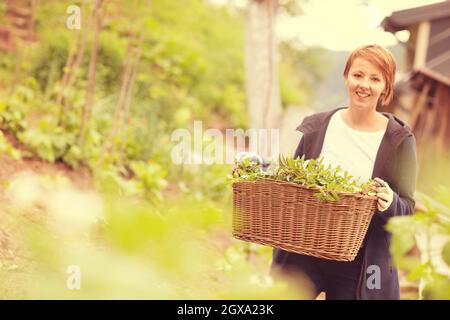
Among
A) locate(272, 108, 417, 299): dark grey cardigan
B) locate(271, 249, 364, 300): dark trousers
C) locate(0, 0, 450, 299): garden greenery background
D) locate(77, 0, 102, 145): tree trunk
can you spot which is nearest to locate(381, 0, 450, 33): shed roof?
locate(0, 0, 450, 299): garden greenery background

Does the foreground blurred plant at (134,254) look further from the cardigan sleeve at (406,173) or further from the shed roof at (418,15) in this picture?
the shed roof at (418,15)

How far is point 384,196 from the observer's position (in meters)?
1.46

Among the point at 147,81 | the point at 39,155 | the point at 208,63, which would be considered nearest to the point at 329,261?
the point at 39,155

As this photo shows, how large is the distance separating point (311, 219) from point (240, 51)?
323 inches

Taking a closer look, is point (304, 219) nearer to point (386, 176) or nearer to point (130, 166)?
point (386, 176)

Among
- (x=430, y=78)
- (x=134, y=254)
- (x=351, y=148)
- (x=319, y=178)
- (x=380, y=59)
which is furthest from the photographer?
(x=430, y=78)

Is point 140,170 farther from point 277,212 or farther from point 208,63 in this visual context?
point 208,63

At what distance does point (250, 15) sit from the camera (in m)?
4.43

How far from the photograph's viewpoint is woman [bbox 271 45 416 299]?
1.60 metres

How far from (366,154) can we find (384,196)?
24cm

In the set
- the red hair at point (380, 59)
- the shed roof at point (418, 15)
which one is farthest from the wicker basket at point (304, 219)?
the shed roof at point (418, 15)

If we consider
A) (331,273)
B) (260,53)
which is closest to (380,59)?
(331,273)

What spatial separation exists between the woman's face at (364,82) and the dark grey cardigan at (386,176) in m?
0.12

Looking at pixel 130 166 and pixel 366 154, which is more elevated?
pixel 366 154
